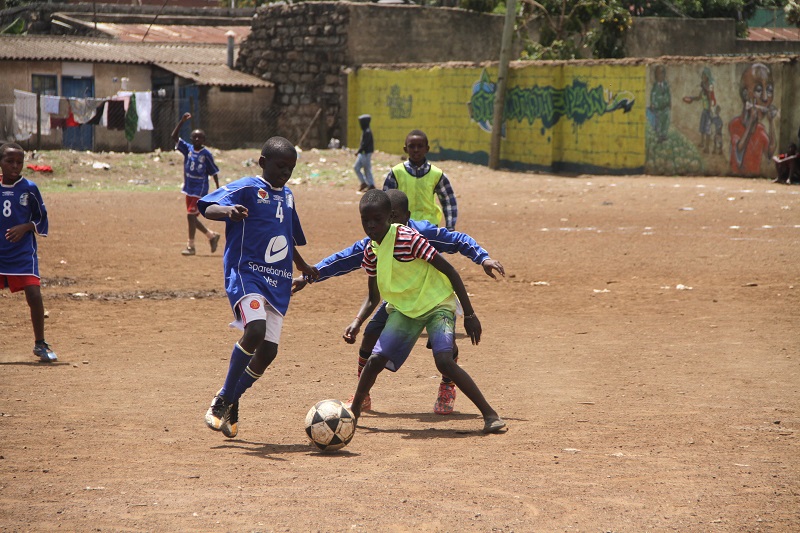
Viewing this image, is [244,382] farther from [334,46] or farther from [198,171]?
[334,46]

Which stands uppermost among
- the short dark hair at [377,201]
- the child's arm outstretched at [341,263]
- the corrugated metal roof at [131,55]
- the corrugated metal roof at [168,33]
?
the corrugated metal roof at [168,33]

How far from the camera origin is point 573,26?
3166 centimetres

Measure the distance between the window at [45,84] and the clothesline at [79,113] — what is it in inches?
63.9

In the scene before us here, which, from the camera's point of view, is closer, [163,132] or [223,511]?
[223,511]

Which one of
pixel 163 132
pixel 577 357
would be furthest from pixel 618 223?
pixel 163 132

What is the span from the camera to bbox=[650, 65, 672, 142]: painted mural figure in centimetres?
2416

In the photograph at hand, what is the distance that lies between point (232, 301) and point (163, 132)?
27301mm

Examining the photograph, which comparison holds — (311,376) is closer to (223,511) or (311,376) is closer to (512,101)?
(223,511)

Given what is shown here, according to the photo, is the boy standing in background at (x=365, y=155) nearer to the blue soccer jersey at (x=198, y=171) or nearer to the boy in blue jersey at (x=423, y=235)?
the blue soccer jersey at (x=198, y=171)

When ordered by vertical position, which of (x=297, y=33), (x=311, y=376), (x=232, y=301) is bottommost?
(x=311, y=376)

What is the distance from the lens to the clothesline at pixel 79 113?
2895 cm

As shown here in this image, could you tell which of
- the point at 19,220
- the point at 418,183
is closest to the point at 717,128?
the point at 418,183

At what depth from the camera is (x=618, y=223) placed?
688 inches

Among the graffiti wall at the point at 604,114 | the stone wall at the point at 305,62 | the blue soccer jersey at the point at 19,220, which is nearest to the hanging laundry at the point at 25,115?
the stone wall at the point at 305,62
